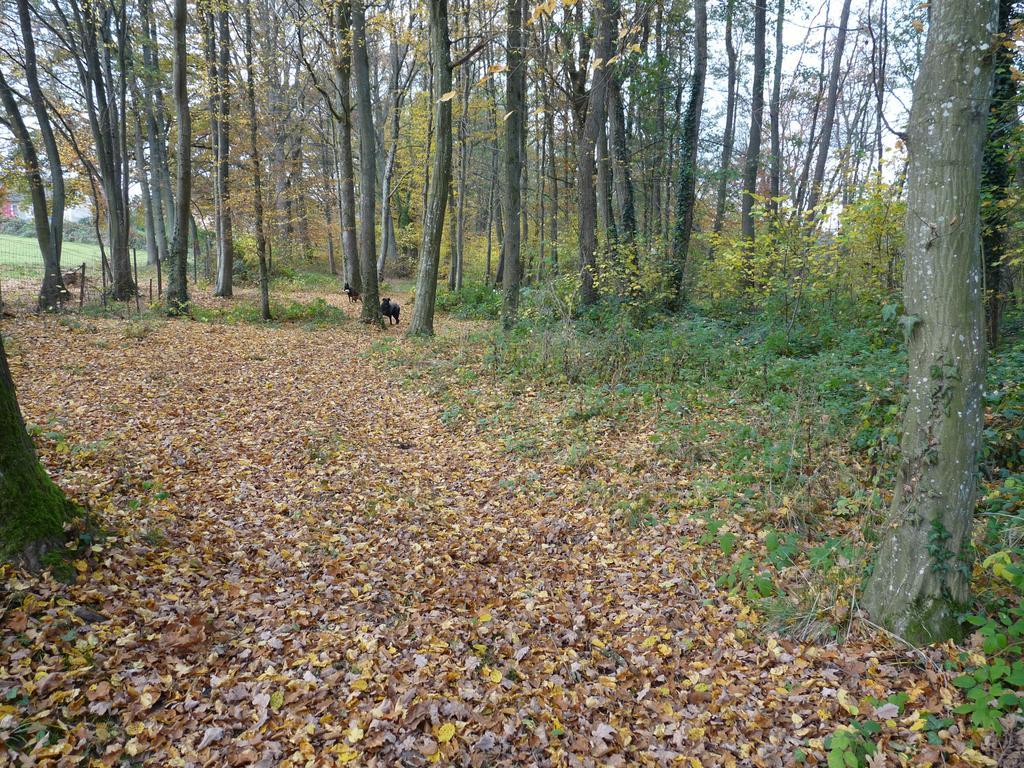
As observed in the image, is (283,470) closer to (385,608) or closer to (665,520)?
(385,608)

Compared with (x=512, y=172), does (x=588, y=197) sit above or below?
below

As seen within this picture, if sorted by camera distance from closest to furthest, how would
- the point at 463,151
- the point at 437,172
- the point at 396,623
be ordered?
1. the point at 396,623
2. the point at 437,172
3. the point at 463,151

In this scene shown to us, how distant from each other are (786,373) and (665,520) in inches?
134

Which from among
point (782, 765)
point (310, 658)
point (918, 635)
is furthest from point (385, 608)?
point (918, 635)

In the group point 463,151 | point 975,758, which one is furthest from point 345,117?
point 975,758

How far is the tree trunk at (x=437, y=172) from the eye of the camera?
1160 cm

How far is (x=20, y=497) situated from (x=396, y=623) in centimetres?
266

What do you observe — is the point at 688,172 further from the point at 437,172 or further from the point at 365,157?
the point at 365,157

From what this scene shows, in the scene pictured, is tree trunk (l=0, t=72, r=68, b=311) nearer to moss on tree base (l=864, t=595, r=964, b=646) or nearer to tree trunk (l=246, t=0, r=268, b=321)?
tree trunk (l=246, t=0, r=268, b=321)

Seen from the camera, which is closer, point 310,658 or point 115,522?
point 310,658

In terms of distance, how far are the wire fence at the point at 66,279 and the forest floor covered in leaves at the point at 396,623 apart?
26.5 feet

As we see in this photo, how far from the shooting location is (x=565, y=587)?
4.62m

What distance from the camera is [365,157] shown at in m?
15.1

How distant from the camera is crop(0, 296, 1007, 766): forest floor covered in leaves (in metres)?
2.93
